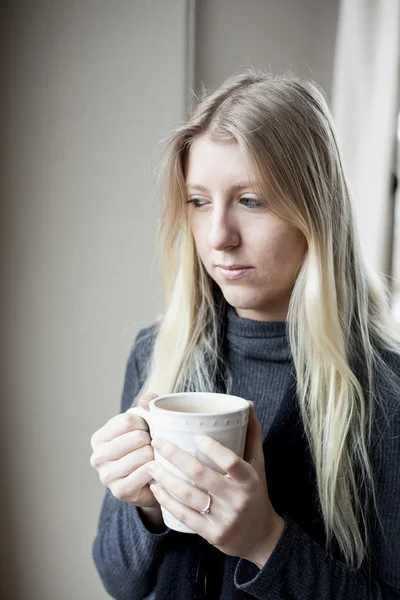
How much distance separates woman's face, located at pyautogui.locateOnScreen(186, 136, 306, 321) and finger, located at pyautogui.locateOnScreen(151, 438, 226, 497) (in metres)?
0.35

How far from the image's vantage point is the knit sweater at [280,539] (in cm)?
90

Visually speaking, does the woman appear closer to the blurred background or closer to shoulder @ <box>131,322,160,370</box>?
shoulder @ <box>131,322,160,370</box>

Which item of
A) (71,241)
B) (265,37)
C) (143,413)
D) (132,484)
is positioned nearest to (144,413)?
(143,413)

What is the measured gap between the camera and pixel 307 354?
1058 mm

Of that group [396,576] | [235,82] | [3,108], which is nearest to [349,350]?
[396,576]

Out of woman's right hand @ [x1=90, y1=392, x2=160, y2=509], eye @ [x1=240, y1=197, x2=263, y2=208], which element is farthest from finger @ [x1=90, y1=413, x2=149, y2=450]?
eye @ [x1=240, y1=197, x2=263, y2=208]

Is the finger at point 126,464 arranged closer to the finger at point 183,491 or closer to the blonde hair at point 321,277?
the finger at point 183,491

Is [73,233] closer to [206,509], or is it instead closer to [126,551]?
[126,551]

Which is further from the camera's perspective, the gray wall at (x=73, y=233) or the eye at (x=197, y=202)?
the gray wall at (x=73, y=233)

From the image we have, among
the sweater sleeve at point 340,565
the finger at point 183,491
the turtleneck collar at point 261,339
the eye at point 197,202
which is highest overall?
the eye at point 197,202

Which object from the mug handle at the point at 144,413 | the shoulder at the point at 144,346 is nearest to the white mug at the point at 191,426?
the mug handle at the point at 144,413

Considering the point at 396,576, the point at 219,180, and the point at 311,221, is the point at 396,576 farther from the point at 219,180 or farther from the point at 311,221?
the point at 219,180

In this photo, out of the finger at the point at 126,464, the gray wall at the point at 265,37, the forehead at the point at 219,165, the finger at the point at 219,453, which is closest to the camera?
the finger at the point at 219,453

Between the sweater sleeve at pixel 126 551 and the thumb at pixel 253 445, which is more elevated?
the thumb at pixel 253 445
